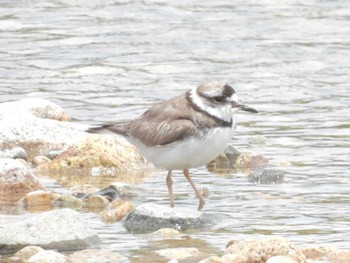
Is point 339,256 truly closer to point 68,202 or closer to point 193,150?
point 193,150

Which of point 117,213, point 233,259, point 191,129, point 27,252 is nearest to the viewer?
point 233,259

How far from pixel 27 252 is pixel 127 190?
241 cm

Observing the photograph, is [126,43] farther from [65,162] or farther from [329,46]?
[65,162]

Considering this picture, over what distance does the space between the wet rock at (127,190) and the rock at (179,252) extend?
6.71ft

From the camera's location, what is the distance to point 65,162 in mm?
11711

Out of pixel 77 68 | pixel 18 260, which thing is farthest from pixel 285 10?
pixel 18 260

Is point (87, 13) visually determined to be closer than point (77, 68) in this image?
No

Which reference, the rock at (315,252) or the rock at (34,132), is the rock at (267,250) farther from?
the rock at (34,132)

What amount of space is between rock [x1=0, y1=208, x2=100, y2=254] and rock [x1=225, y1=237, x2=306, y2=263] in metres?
1.19

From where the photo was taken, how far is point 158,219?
905 centimetres

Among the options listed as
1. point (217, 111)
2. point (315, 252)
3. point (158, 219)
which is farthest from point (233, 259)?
point (217, 111)

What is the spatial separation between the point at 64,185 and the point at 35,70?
20.9 feet

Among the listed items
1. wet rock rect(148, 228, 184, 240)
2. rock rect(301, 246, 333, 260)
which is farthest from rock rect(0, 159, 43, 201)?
rock rect(301, 246, 333, 260)

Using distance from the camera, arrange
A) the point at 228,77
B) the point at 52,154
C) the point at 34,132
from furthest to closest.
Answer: the point at 228,77
the point at 34,132
the point at 52,154
